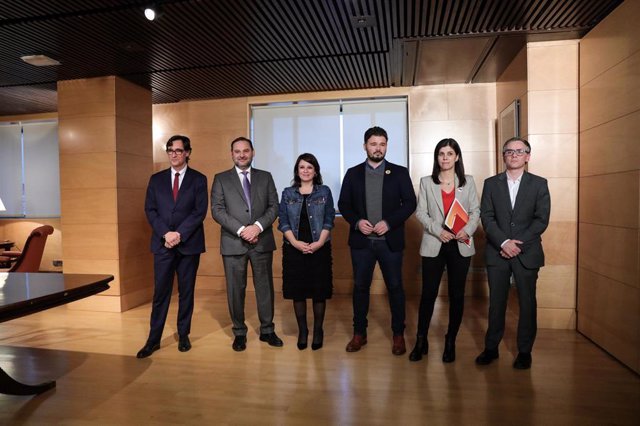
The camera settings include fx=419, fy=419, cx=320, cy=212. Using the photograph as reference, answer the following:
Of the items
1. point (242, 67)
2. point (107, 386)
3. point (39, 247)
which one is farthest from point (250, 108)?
point (107, 386)

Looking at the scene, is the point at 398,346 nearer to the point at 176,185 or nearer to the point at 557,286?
the point at 557,286

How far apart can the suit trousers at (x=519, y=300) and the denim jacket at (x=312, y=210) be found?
1287 mm

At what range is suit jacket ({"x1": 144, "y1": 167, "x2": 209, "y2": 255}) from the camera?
3.40 m

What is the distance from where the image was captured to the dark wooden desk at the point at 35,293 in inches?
75.4

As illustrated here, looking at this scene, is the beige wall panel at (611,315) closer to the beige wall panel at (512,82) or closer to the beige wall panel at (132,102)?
the beige wall panel at (512,82)

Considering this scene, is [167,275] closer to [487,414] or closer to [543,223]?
[487,414]

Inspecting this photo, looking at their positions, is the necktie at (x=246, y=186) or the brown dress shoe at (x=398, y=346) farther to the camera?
the necktie at (x=246, y=186)

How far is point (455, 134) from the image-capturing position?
537 centimetres

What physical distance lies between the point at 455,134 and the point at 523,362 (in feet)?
10.4

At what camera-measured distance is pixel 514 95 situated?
174 inches

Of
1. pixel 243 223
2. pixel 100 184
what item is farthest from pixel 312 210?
pixel 100 184

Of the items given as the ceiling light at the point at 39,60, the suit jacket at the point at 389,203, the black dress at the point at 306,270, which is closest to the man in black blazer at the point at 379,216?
the suit jacket at the point at 389,203

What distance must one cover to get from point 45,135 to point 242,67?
14.2 ft

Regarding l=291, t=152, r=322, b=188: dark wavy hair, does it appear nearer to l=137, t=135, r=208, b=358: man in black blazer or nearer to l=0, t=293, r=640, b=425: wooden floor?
l=137, t=135, r=208, b=358: man in black blazer
